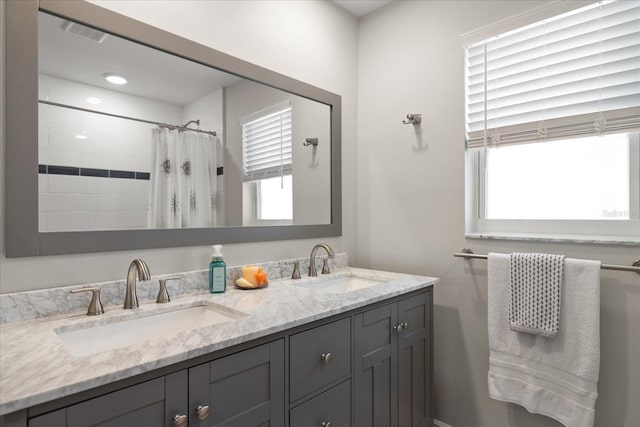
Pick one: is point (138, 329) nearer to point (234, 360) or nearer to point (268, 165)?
point (234, 360)

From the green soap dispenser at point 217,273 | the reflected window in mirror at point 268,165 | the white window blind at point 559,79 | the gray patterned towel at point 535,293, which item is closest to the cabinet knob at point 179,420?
the green soap dispenser at point 217,273

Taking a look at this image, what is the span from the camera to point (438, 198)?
2.02 metres

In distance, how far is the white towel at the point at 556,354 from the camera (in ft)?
4.68

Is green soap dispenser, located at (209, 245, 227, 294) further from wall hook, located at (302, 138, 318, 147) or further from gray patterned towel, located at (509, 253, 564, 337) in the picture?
gray patterned towel, located at (509, 253, 564, 337)

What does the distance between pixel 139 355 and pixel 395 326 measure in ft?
3.65

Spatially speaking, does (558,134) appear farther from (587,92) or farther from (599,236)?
(599,236)

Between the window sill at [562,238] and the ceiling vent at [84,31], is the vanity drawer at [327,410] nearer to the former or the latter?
the window sill at [562,238]

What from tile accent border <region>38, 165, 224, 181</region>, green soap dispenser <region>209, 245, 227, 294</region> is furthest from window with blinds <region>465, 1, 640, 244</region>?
tile accent border <region>38, 165, 224, 181</region>

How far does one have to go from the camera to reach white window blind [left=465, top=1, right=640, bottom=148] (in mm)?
1492

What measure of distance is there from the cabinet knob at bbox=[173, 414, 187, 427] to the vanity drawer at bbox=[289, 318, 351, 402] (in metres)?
0.37

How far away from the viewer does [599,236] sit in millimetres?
1578

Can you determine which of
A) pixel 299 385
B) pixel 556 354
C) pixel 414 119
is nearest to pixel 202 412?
pixel 299 385

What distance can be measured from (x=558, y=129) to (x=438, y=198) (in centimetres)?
65

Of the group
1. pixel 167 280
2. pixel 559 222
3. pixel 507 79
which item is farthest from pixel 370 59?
pixel 167 280
